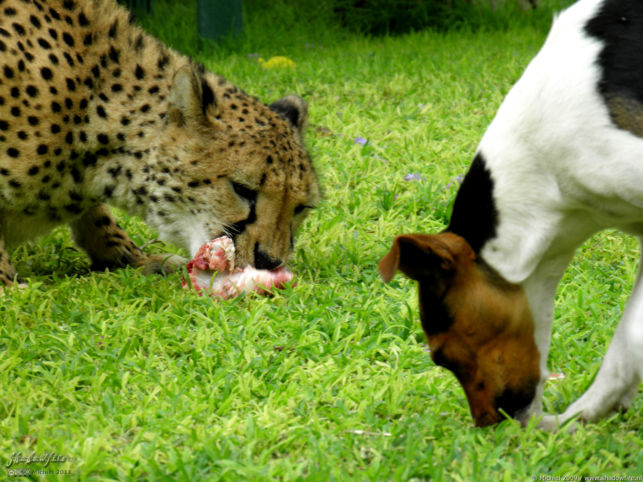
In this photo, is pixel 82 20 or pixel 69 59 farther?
pixel 82 20

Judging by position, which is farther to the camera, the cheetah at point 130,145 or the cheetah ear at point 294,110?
the cheetah ear at point 294,110

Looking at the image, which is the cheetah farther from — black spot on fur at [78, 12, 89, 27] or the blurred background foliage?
the blurred background foliage

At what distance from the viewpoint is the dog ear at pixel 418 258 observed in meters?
2.49

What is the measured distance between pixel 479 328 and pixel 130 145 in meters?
2.03

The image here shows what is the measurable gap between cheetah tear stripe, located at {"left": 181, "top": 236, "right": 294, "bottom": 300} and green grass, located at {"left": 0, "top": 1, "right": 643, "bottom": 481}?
69 mm

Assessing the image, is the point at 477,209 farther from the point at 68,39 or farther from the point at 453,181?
the point at 453,181

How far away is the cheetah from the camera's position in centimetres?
399

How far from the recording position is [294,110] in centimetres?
450

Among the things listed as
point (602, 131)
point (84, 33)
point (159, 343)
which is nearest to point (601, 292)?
point (602, 131)

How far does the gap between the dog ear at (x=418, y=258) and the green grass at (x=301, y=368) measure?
519 mm

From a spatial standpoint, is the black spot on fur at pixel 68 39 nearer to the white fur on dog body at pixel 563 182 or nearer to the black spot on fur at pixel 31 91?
the black spot on fur at pixel 31 91

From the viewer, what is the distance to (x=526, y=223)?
2752mm

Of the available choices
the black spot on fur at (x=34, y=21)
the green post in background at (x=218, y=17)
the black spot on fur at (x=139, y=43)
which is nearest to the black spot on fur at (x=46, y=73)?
the black spot on fur at (x=34, y=21)

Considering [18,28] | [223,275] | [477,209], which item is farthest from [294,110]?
[477,209]
